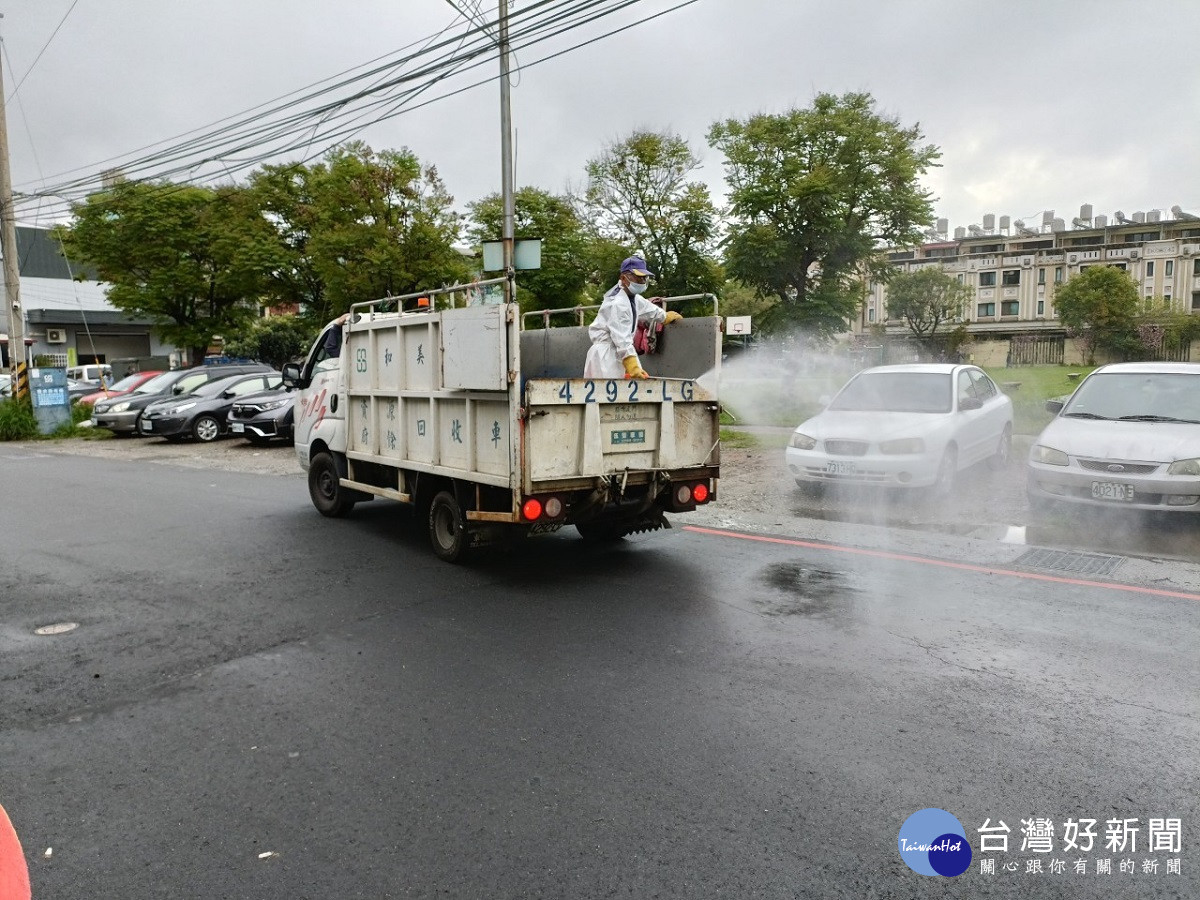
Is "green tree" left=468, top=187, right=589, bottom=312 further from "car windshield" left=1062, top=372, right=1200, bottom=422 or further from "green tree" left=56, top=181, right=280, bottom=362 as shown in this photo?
"car windshield" left=1062, top=372, right=1200, bottom=422

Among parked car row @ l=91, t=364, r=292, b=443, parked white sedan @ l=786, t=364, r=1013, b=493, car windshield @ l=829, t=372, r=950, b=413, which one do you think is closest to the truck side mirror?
parked white sedan @ l=786, t=364, r=1013, b=493

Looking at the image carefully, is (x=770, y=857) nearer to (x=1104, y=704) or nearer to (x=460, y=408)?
(x=1104, y=704)

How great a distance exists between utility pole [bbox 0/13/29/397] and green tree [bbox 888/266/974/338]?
46.1 meters

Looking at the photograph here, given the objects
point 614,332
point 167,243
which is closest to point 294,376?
point 614,332

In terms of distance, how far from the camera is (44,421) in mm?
22859

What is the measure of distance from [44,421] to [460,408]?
21.1 m

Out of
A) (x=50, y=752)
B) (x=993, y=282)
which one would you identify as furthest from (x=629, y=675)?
(x=993, y=282)

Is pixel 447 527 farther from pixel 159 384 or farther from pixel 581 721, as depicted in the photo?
pixel 159 384

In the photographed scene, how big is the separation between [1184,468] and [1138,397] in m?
1.54

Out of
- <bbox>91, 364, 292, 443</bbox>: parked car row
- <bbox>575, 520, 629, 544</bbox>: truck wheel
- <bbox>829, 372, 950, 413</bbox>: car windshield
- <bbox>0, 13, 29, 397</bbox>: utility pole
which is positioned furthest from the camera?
<bbox>0, 13, 29, 397</bbox>: utility pole

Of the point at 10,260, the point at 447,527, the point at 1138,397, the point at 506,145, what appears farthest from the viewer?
the point at 10,260

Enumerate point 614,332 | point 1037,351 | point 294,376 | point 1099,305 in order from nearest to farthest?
point 614,332 → point 294,376 → point 1037,351 → point 1099,305

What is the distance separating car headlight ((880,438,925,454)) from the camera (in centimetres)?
896

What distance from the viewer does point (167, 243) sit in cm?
3098
